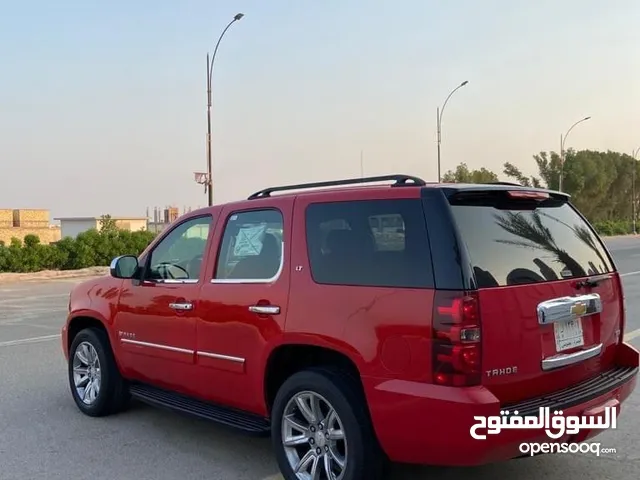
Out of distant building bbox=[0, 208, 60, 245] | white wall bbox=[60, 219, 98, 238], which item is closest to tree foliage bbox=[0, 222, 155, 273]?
distant building bbox=[0, 208, 60, 245]

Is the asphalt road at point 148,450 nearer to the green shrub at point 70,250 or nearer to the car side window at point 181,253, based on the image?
the car side window at point 181,253

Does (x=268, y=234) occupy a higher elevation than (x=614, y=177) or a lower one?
lower

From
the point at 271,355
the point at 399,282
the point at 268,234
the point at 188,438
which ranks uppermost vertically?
the point at 268,234

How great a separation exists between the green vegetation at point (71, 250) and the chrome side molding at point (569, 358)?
22394mm

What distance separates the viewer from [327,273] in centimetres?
384

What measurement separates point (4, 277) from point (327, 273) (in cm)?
2041

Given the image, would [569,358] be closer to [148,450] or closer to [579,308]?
[579,308]

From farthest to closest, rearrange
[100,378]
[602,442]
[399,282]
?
[100,378] → [602,442] → [399,282]

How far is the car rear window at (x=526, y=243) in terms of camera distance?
344cm

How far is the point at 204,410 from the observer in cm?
455

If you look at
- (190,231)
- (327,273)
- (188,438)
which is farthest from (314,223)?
(188,438)

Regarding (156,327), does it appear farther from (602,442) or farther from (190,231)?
(602,442)

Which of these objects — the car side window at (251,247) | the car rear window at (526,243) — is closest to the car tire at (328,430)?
the car side window at (251,247)

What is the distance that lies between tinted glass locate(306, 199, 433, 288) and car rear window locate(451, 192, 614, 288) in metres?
0.25
